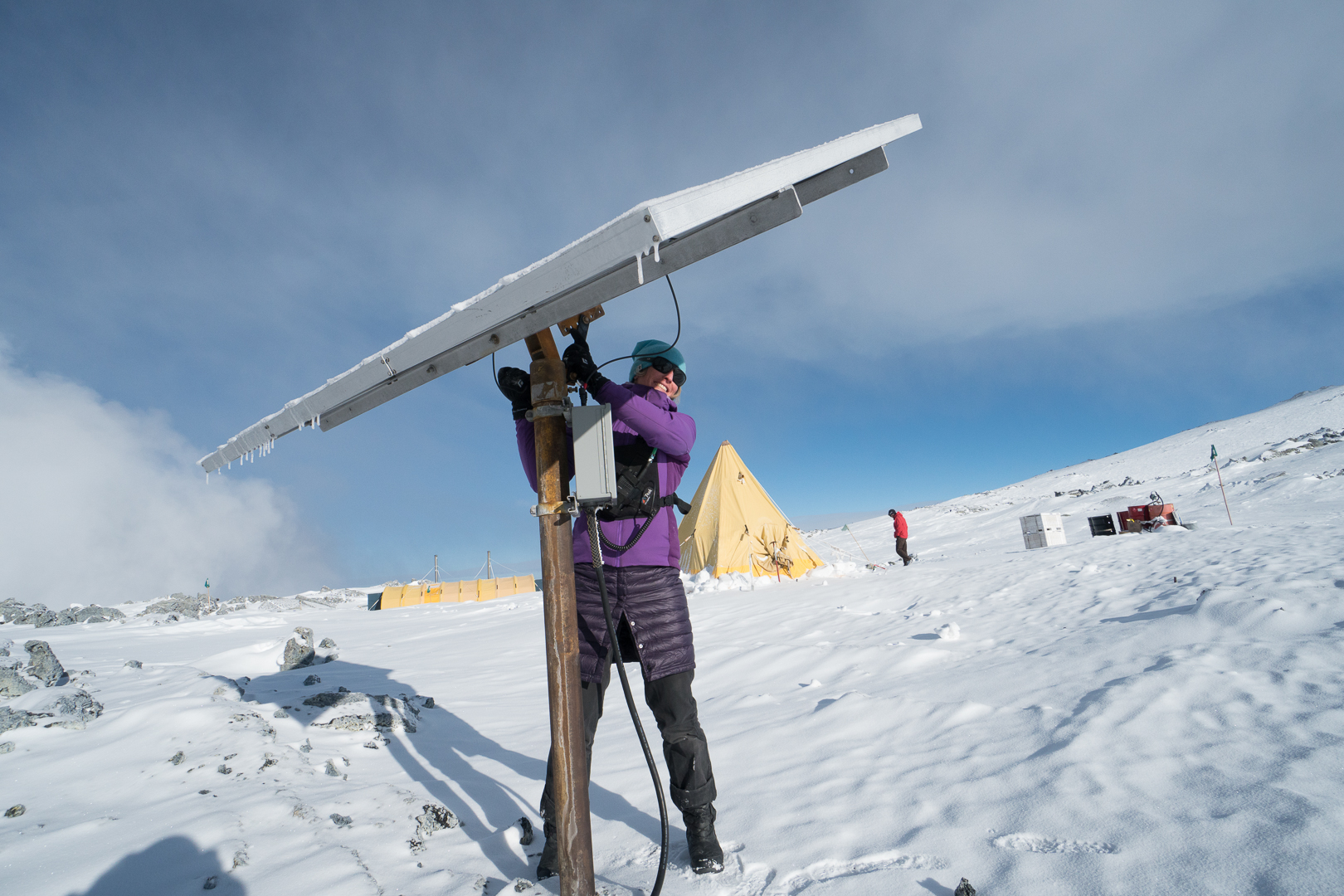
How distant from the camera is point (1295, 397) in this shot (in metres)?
47.8

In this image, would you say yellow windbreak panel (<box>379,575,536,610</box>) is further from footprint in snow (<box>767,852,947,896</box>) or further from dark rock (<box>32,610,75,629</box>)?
footprint in snow (<box>767,852,947,896</box>)

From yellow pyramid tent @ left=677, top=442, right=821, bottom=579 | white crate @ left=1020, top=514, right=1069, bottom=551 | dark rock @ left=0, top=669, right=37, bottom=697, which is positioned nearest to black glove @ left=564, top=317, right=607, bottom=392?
dark rock @ left=0, top=669, right=37, bottom=697

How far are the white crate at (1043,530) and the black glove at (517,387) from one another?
11.1 meters

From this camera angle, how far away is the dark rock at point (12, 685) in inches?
136

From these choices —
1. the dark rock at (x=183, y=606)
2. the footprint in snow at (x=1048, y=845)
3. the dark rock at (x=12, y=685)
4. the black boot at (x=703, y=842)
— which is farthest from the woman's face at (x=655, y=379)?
the dark rock at (x=183, y=606)

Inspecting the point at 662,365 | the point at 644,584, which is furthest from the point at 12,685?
the point at 662,365

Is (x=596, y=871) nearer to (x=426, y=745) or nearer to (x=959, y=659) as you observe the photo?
(x=426, y=745)

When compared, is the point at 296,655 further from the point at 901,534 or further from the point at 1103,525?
the point at 1103,525

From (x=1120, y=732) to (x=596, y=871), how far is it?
2141 mm

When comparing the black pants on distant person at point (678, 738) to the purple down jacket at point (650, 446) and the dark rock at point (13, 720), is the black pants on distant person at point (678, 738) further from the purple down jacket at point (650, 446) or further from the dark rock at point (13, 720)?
the dark rock at point (13, 720)

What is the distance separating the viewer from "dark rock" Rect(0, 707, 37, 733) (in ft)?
9.43

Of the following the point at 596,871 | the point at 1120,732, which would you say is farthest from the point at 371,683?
the point at 1120,732

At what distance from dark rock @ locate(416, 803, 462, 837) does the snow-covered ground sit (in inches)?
0.9

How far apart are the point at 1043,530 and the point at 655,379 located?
35.5ft
